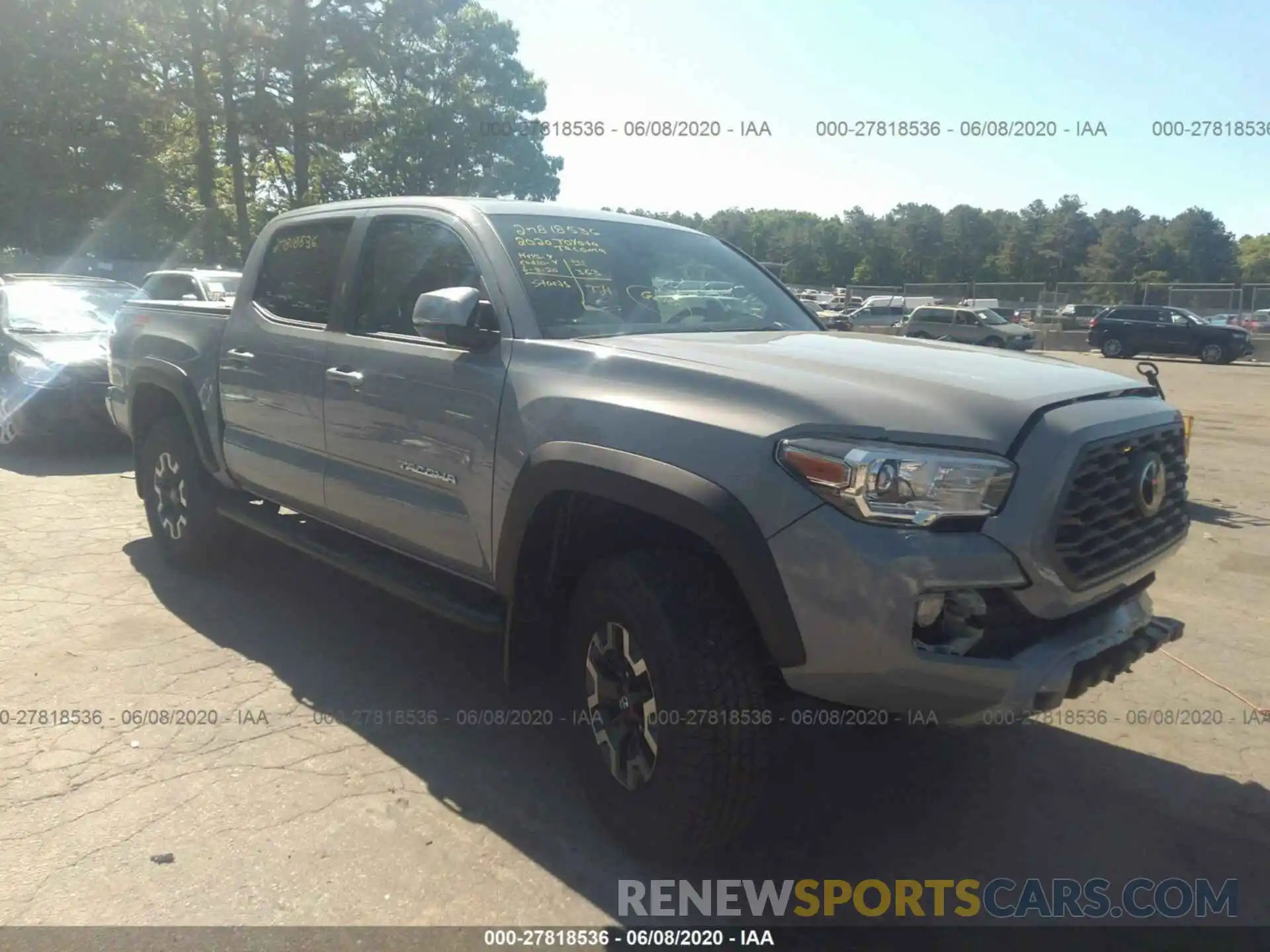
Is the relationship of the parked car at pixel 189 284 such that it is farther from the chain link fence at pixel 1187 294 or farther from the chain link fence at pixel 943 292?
the chain link fence at pixel 1187 294

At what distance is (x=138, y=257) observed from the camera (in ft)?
98.2

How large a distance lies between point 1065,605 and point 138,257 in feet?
107

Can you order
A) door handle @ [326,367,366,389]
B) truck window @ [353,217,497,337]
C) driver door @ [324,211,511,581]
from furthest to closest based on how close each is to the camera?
door handle @ [326,367,366,389] → truck window @ [353,217,497,337] → driver door @ [324,211,511,581]

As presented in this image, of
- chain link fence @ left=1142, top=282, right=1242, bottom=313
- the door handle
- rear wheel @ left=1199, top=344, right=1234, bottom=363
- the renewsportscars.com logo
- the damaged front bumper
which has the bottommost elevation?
the renewsportscars.com logo

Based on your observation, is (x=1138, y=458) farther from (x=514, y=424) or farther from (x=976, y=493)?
(x=514, y=424)

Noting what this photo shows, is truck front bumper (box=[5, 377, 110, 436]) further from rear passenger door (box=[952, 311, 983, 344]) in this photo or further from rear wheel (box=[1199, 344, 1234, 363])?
rear wheel (box=[1199, 344, 1234, 363])

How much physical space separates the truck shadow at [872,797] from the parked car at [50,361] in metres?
5.82

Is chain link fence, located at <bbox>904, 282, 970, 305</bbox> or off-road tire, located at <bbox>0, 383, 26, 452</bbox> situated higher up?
chain link fence, located at <bbox>904, 282, 970, 305</bbox>

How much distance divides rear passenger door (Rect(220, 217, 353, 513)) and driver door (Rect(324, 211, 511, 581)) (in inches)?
6.9

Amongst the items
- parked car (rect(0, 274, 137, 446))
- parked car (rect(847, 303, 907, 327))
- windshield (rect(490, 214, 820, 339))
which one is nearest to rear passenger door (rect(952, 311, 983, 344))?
parked car (rect(847, 303, 907, 327))

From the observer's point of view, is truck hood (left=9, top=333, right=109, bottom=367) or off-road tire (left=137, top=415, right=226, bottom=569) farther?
truck hood (left=9, top=333, right=109, bottom=367)

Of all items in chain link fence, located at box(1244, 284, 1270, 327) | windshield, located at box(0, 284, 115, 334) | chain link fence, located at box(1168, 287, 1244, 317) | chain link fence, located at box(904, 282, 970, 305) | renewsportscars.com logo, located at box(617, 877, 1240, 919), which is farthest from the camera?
chain link fence, located at box(904, 282, 970, 305)

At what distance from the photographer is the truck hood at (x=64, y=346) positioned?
934 cm

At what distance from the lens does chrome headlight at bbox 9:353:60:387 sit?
9117 mm
